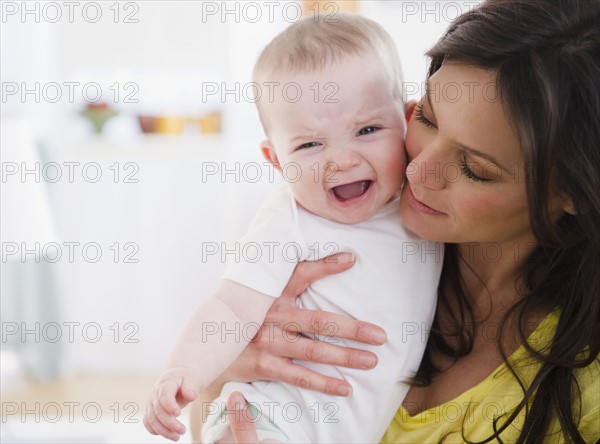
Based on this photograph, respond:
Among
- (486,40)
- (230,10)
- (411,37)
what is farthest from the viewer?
(230,10)

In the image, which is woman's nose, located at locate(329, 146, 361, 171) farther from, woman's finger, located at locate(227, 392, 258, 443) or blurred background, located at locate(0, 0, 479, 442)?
blurred background, located at locate(0, 0, 479, 442)

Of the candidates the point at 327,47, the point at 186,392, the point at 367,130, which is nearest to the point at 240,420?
the point at 186,392

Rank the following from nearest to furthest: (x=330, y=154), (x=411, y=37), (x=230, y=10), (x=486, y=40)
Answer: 1. (x=486, y=40)
2. (x=330, y=154)
3. (x=411, y=37)
4. (x=230, y=10)

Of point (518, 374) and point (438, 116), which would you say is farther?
point (518, 374)

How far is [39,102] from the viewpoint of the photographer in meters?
4.02

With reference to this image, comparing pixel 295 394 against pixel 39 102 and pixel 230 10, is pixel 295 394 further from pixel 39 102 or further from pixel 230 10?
pixel 39 102

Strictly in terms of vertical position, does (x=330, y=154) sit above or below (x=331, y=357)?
above

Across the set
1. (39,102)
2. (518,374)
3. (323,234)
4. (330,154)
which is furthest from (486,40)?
(39,102)

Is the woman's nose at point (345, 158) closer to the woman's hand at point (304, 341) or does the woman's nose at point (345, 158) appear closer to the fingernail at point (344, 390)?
the woman's hand at point (304, 341)

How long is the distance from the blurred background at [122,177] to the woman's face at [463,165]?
2519 mm

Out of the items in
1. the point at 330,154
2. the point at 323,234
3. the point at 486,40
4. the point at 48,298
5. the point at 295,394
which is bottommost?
the point at 48,298

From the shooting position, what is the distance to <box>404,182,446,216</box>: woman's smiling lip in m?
1.25

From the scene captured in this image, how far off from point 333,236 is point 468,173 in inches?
10.6

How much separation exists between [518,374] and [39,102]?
335 cm
